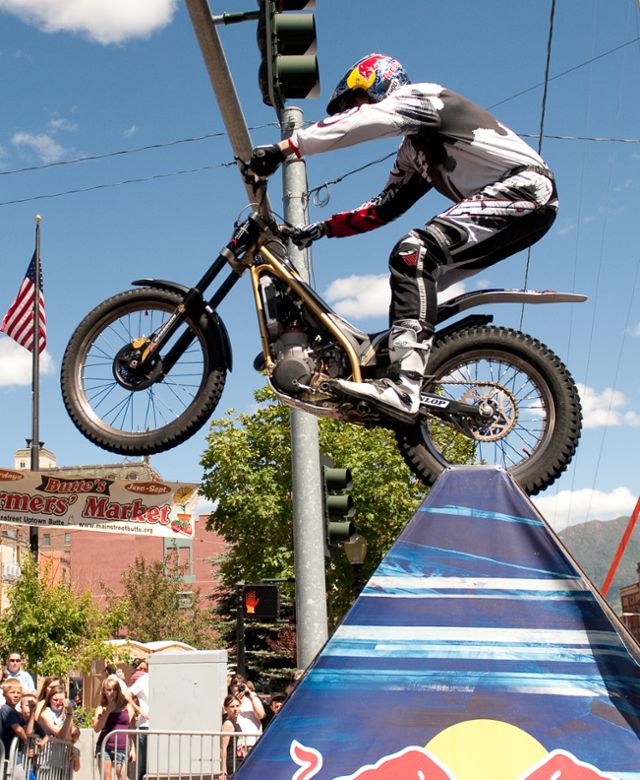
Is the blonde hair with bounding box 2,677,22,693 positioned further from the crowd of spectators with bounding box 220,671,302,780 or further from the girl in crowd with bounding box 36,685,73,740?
the crowd of spectators with bounding box 220,671,302,780

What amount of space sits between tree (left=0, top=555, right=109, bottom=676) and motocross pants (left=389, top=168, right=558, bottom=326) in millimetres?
29226

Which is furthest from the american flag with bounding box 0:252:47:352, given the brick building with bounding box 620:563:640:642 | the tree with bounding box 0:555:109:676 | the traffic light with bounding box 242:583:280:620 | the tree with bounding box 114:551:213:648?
the brick building with bounding box 620:563:640:642

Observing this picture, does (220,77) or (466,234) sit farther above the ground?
(220,77)

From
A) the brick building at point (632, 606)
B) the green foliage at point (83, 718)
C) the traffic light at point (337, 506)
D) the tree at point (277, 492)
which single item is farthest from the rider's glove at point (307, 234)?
the brick building at point (632, 606)

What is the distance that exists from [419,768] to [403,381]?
1951mm

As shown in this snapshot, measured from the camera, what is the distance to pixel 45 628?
32969 mm

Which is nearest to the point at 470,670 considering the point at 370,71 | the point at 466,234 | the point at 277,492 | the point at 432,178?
the point at 466,234

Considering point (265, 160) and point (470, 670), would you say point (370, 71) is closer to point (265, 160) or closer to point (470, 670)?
point (265, 160)

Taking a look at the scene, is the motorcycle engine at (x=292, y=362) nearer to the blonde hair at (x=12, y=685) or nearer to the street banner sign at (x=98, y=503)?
the blonde hair at (x=12, y=685)

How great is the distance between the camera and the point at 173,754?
10.0m

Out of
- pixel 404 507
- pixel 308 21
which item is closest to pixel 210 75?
pixel 308 21

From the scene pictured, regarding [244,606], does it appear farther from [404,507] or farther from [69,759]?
[404,507]

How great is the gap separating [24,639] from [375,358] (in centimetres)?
3045

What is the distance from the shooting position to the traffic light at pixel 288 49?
21.9ft
